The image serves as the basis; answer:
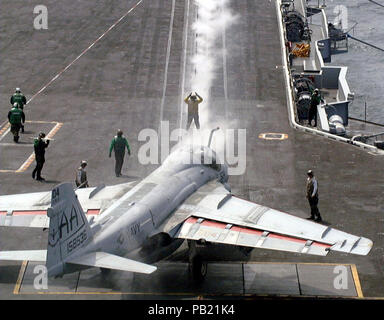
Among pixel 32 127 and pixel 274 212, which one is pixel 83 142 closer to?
pixel 32 127

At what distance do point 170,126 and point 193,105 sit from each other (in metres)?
2.18

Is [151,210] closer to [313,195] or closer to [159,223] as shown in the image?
[159,223]

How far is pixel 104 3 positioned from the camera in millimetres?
70875

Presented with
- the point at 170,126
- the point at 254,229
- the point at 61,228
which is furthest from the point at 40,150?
the point at 61,228

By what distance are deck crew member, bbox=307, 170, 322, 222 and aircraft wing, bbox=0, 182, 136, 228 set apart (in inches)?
294

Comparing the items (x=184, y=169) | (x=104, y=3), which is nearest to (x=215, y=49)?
(x=104, y=3)

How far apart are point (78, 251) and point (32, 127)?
21.9 m

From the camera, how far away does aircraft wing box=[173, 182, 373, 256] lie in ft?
89.2

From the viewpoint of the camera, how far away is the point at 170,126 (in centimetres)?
4709
